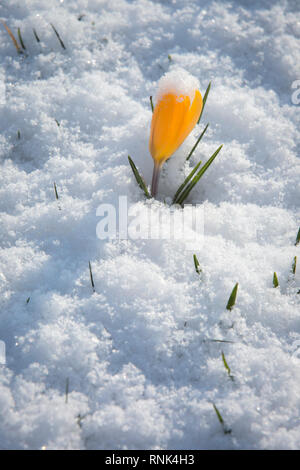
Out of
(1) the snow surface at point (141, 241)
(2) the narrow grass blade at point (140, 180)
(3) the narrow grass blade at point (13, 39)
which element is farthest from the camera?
(3) the narrow grass blade at point (13, 39)

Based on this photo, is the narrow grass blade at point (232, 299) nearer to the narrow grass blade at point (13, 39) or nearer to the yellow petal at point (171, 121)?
the yellow petal at point (171, 121)

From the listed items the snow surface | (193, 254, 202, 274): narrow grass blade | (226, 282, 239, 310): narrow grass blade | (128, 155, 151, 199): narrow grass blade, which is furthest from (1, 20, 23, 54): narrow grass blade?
(226, 282, 239, 310): narrow grass blade

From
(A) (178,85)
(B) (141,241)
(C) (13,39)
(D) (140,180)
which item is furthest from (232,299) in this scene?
(C) (13,39)

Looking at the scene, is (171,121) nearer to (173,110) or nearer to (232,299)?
(173,110)

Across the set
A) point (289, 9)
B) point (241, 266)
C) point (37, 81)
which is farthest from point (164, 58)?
point (241, 266)

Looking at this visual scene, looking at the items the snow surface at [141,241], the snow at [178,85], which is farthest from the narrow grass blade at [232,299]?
the snow at [178,85]

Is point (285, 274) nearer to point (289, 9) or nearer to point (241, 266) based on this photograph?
point (241, 266)

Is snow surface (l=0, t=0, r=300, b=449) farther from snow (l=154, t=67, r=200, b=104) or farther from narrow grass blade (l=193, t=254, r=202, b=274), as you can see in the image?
snow (l=154, t=67, r=200, b=104)
